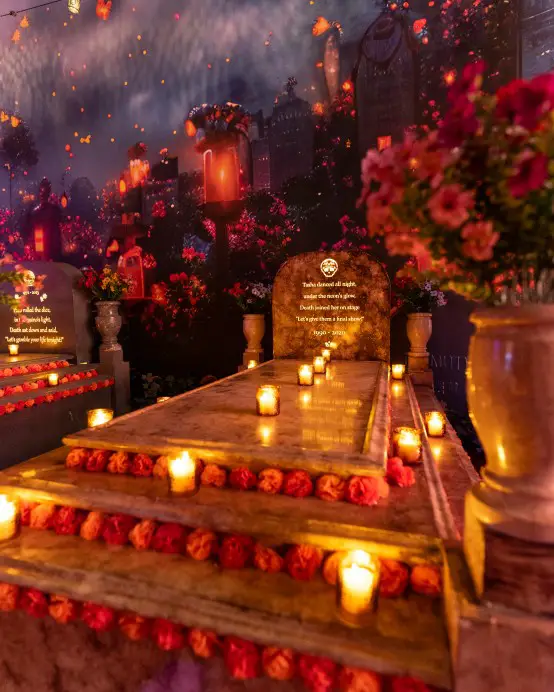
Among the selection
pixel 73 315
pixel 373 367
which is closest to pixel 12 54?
pixel 73 315

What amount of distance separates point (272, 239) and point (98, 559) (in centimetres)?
608

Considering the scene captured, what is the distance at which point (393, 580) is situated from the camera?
1.72 m

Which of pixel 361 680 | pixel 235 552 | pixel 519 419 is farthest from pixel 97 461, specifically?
pixel 519 419

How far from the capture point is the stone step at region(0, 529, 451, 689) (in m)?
1.47

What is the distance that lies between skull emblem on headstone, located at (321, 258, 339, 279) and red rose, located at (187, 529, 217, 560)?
493cm

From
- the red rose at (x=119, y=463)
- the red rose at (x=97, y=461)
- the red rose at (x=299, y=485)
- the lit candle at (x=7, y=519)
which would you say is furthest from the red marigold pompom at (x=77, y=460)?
the red rose at (x=299, y=485)

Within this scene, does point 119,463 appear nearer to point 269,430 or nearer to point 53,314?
point 269,430

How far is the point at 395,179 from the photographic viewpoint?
140 cm

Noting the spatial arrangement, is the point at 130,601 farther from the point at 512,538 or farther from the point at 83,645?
the point at 512,538

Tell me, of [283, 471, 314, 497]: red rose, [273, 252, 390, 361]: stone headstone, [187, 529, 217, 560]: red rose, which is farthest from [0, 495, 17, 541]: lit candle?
[273, 252, 390, 361]: stone headstone

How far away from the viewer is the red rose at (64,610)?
1.93 metres

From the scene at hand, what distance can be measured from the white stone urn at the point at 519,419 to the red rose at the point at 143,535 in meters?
1.49

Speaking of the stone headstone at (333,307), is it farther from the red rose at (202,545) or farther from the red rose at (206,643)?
the red rose at (206,643)

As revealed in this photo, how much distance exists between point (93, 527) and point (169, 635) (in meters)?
0.70
